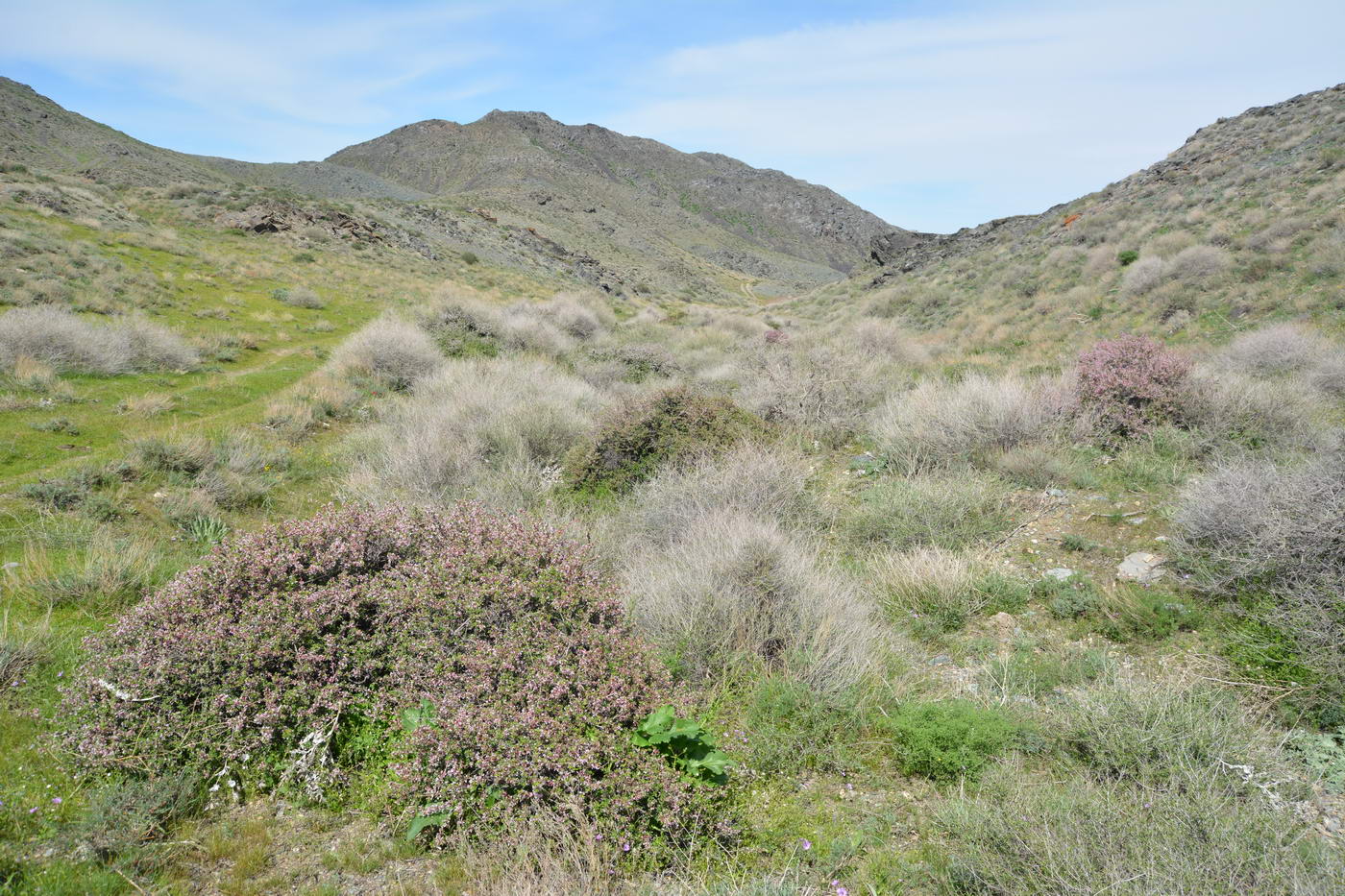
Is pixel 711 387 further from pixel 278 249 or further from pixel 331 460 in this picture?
pixel 278 249

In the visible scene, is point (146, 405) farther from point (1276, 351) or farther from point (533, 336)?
point (1276, 351)

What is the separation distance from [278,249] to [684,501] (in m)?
29.2

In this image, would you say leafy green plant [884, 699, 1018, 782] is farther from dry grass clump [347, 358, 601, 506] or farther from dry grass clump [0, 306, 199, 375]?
dry grass clump [0, 306, 199, 375]

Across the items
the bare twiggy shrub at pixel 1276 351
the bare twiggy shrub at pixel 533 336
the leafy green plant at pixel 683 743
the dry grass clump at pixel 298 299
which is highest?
the bare twiggy shrub at pixel 1276 351

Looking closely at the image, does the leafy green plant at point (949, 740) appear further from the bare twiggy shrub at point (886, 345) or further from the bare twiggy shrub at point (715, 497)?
the bare twiggy shrub at point (886, 345)

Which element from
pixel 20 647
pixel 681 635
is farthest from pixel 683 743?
pixel 20 647

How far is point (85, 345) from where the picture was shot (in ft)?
34.2

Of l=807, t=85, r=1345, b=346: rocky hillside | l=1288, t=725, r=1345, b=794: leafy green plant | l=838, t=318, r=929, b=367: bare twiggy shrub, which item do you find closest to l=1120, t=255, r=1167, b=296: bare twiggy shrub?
l=807, t=85, r=1345, b=346: rocky hillside

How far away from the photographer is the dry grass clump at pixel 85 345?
9.76 m

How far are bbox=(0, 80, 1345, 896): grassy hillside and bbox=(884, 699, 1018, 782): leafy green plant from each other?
0.07 ft

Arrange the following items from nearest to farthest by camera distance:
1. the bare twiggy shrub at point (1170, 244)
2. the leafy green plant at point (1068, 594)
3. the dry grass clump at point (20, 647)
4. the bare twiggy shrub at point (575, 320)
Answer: the dry grass clump at point (20, 647) < the leafy green plant at point (1068, 594) < the bare twiggy shrub at point (1170, 244) < the bare twiggy shrub at point (575, 320)

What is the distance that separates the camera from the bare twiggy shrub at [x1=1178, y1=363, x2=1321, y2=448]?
6.54m

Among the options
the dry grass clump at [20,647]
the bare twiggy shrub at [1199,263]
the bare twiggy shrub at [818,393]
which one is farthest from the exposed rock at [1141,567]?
the bare twiggy shrub at [1199,263]

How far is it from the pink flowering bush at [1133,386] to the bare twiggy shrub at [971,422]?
353mm
